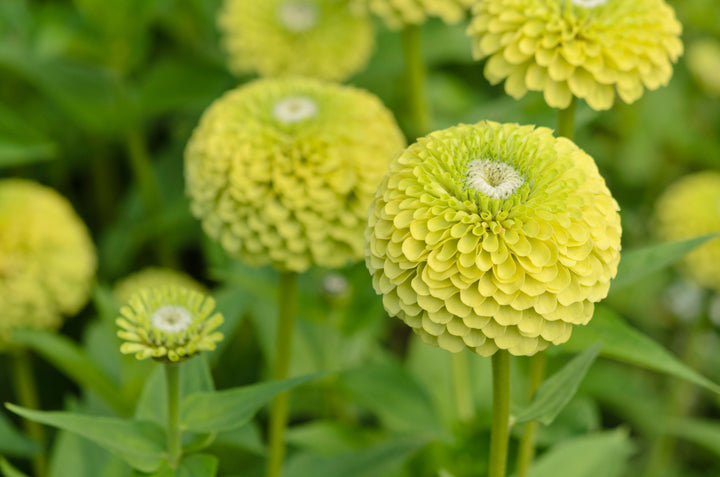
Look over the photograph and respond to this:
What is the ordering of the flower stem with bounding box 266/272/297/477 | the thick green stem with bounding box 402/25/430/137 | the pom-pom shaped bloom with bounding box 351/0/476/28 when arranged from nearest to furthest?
the flower stem with bounding box 266/272/297/477 → the pom-pom shaped bloom with bounding box 351/0/476/28 → the thick green stem with bounding box 402/25/430/137

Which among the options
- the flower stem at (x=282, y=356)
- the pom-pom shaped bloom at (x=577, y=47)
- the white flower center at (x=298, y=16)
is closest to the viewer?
the pom-pom shaped bloom at (x=577, y=47)

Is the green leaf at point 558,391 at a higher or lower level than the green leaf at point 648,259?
lower

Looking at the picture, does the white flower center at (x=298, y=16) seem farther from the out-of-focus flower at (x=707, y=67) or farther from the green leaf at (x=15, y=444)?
the out-of-focus flower at (x=707, y=67)

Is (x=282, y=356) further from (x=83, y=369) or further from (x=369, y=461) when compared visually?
(x=83, y=369)

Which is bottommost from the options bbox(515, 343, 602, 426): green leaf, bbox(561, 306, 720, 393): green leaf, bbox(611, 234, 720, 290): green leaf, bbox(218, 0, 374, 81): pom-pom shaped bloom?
bbox(561, 306, 720, 393): green leaf

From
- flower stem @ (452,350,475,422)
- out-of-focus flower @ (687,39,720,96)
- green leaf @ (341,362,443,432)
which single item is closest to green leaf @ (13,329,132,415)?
green leaf @ (341,362,443,432)

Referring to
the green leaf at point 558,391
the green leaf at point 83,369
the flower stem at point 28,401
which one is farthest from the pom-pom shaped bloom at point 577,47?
the flower stem at point 28,401

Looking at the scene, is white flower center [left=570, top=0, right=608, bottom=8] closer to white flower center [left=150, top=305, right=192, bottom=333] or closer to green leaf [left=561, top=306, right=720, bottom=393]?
green leaf [left=561, top=306, right=720, bottom=393]

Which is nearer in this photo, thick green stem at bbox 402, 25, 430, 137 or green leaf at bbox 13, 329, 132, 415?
green leaf at bbox 13, 329, 132, 415
